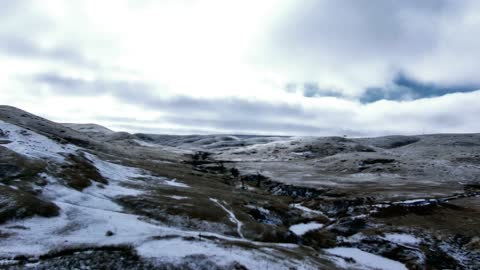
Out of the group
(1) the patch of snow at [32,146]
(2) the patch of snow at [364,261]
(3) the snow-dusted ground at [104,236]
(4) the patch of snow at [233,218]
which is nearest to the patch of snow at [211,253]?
(3) the snow-dusted ground at [104,236]

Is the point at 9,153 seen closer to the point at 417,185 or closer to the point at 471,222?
the point at 471,222

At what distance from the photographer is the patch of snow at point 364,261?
1654 inches

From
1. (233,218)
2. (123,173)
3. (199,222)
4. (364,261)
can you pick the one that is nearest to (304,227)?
(233,218)

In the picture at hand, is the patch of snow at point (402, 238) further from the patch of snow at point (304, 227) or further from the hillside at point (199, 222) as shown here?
the patch of snow at point (304, 227)

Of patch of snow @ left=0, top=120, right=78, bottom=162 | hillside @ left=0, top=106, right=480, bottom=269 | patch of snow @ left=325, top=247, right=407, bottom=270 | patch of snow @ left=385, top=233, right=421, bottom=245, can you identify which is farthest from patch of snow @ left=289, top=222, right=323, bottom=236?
patch of snow @ left=0, top=120, right=78, bottom=162

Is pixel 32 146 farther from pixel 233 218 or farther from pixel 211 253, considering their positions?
pixel 211 253

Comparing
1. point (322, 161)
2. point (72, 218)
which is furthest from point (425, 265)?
point (322, 161)

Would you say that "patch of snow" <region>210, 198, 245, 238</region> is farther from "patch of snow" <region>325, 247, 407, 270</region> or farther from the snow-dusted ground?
"patch of snow" <region>325, 247, 407, 270</region>

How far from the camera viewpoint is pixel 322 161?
566 feet

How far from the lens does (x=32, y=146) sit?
76562 mm

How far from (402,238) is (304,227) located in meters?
16.0

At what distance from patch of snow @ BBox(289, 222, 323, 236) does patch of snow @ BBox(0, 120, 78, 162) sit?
48.9 m

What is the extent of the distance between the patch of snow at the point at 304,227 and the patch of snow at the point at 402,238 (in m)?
→ 12.4

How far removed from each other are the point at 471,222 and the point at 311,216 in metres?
27.0
